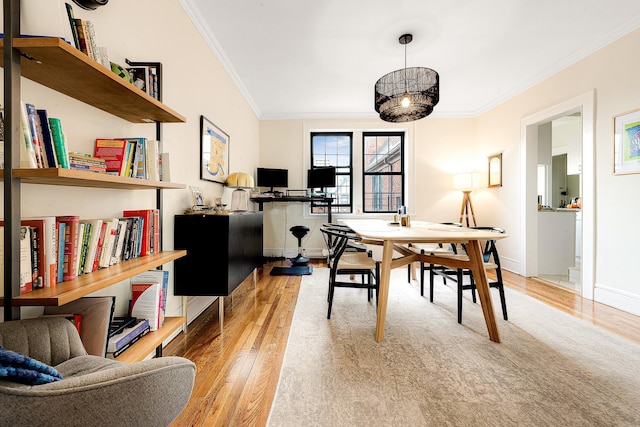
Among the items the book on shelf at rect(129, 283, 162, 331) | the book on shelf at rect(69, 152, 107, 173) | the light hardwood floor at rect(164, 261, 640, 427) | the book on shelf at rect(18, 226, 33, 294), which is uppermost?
the book on shelf at rect(69, 152, 107, 173)

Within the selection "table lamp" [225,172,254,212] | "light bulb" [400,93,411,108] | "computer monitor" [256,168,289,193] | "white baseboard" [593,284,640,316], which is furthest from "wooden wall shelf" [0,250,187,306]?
"white baseboard" [593,284,640,316]

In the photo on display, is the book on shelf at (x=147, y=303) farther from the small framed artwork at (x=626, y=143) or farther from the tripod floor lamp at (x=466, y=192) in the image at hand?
the tripod floor lamp at (x=466, y=192)

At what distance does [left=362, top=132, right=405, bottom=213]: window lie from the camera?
5.07 meters

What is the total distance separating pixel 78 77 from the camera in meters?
1.04

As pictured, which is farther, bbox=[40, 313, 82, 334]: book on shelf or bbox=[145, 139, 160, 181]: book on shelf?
bbox=[145, 139, 160, 181]: book on shelf

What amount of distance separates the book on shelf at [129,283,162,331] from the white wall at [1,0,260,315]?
98 millimetres

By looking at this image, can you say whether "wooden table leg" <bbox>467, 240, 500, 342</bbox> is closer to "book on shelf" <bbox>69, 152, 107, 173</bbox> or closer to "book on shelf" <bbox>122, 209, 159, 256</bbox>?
"book on shelf" <bbox>122, 209, 159, 256</bbox>

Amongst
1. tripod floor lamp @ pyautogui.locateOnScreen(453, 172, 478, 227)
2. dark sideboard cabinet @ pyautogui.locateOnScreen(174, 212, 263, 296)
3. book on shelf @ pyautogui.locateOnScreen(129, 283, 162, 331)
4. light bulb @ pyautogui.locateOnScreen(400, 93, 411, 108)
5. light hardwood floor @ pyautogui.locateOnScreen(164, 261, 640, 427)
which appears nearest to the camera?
light hardwood floor @ pyautogui.locateOnScreen(164, 261, 640, 427)

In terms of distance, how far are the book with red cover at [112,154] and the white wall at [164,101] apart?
0.05 metres

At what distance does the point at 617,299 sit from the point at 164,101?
4.20m

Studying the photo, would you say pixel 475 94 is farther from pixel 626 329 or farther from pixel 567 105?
pixel 626 329

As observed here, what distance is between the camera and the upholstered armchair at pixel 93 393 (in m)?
0.54

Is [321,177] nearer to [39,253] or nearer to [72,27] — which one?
[72,27]

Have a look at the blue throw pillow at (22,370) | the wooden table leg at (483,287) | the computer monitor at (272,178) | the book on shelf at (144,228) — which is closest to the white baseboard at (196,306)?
the book on shelf at (144,228)
